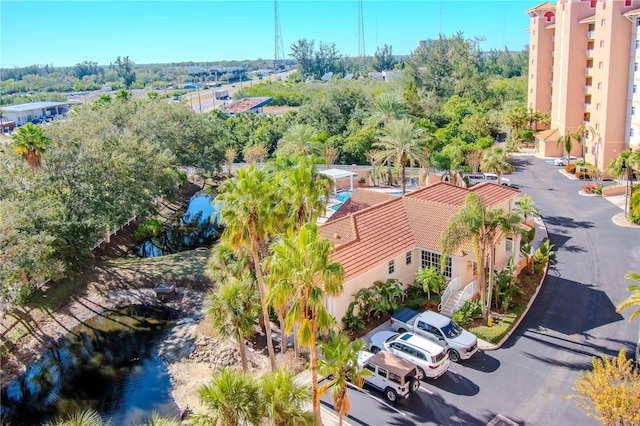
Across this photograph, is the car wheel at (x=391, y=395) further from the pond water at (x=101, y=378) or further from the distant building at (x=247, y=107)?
the distant building at (x=247, y=107)

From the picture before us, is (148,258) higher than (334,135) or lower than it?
lower

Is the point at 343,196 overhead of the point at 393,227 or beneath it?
beneath

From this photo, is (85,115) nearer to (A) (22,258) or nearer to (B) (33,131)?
(B) (33,131)

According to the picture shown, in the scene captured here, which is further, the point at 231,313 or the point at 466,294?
the point at 466,294

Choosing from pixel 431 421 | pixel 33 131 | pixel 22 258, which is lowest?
pixel 431 421

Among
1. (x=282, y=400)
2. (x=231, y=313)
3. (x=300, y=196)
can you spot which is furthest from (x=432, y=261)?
(x=282, y=400)

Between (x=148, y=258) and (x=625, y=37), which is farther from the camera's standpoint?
(x=625, y=37)

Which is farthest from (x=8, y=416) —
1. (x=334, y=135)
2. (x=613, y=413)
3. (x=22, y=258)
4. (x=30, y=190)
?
(x=334, y=135)

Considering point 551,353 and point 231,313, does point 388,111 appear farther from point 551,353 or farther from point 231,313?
point 231,313
